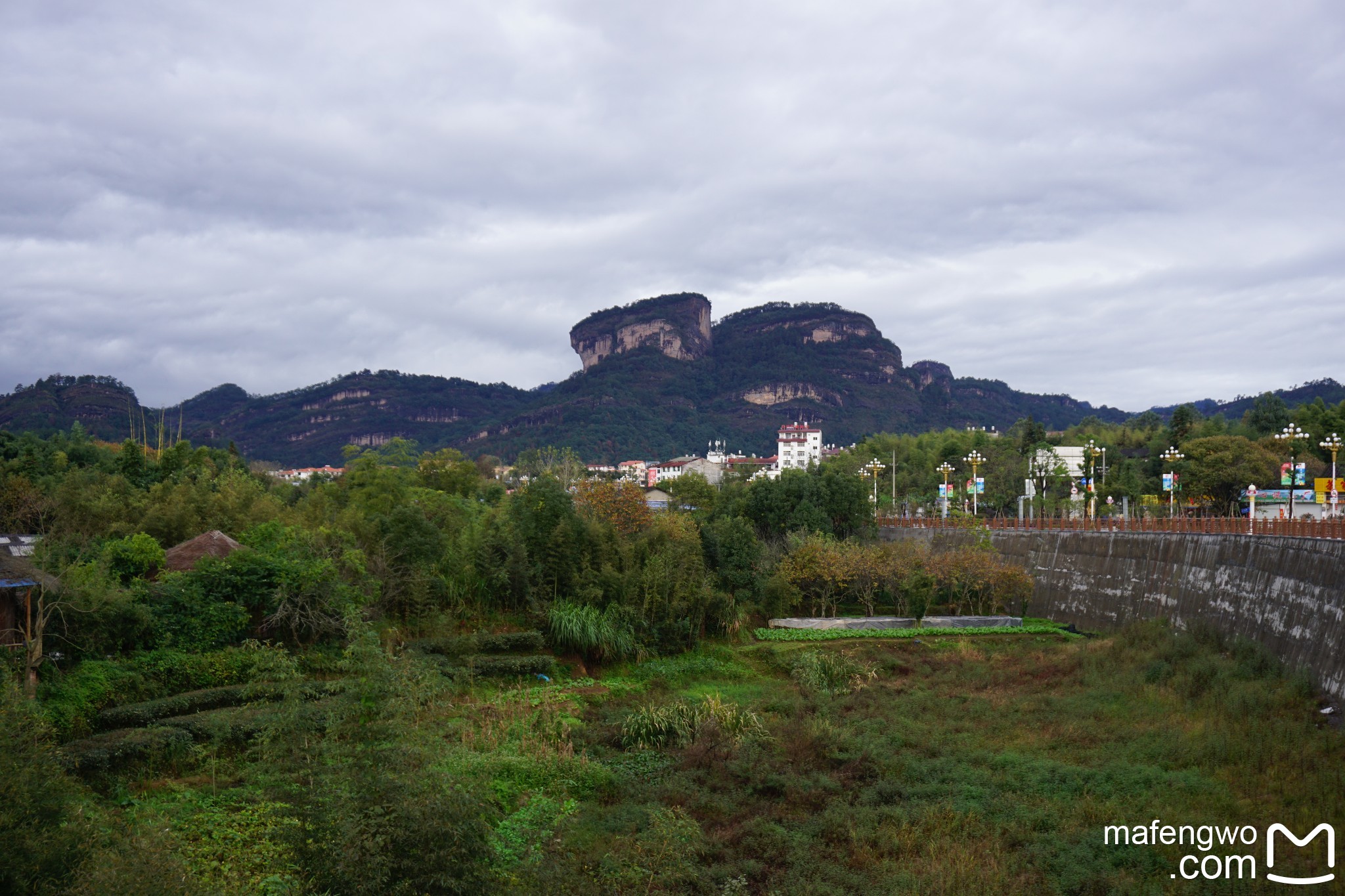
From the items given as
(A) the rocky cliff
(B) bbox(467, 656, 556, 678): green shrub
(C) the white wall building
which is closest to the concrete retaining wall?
(B) bbox(467, 656, 556, 678): green shrub

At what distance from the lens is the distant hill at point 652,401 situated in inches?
5807

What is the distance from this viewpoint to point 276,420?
517 feet

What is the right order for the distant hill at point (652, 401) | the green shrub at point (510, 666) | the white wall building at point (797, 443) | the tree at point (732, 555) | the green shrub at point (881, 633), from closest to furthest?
1. the green shrub at point (510, 666)
2. the green shrub at point (881, 633)
3. the tree at point (732, 555)
4. the white wall building at point (797, 443)
5. the distant hill at point (652, 401)

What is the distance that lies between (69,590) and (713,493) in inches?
1417

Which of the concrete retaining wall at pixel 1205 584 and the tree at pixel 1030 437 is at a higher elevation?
the tree at pixel 1030 437

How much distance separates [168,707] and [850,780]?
11.6 meters

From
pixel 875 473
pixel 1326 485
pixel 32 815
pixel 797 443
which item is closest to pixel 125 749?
pixel 32 815

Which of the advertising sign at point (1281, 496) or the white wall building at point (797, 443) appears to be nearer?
the advertising sign at point (1281, 496)

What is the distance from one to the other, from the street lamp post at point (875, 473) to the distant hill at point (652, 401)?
6941 cm

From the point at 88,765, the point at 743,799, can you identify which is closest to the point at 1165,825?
the point at 743,799

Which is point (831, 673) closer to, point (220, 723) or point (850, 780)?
point (850, 780)

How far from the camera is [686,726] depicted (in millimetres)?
16859

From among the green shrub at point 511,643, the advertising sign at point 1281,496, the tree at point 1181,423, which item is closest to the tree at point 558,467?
the green shrub at point 511,643

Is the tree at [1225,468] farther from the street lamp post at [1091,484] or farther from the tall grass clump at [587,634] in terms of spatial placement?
the tall grass clump at [587,634]
